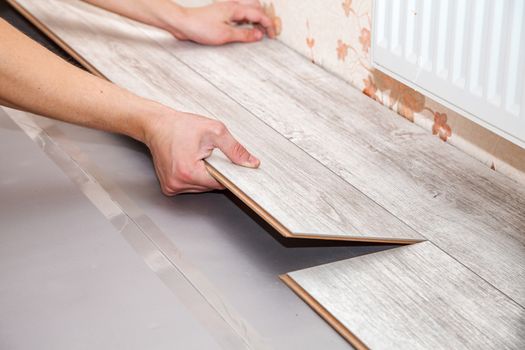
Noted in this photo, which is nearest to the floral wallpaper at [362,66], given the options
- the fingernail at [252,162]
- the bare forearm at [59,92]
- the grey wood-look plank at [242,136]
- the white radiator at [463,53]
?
the white radiator at [463,53]

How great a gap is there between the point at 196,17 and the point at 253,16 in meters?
0.14

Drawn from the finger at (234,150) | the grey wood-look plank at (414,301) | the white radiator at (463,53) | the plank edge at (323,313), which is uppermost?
the white radiator at (463,53)

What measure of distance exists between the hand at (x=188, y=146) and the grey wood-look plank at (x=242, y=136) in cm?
3

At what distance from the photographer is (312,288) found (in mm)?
1381

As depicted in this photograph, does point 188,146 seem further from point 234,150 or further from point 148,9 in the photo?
point 148,9

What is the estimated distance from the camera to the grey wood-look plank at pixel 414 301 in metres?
1.27

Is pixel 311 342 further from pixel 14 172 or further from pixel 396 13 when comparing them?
pixel 14 172

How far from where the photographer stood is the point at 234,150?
1562mm

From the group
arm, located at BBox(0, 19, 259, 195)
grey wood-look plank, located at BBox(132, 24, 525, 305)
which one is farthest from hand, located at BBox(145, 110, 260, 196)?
grey wood-look plank, located at BBox(132, 24, 525, 305)

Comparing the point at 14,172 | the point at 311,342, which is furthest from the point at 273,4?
the point at 311,342

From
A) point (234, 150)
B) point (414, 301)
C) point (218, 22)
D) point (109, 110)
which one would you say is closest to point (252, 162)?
point (234, 150)

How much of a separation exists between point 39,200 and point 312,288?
59 cm

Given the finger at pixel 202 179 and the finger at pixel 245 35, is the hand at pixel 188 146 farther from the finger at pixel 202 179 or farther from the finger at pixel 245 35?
the finger at pixel 245 35

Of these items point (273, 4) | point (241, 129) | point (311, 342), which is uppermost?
point (273, 4)
